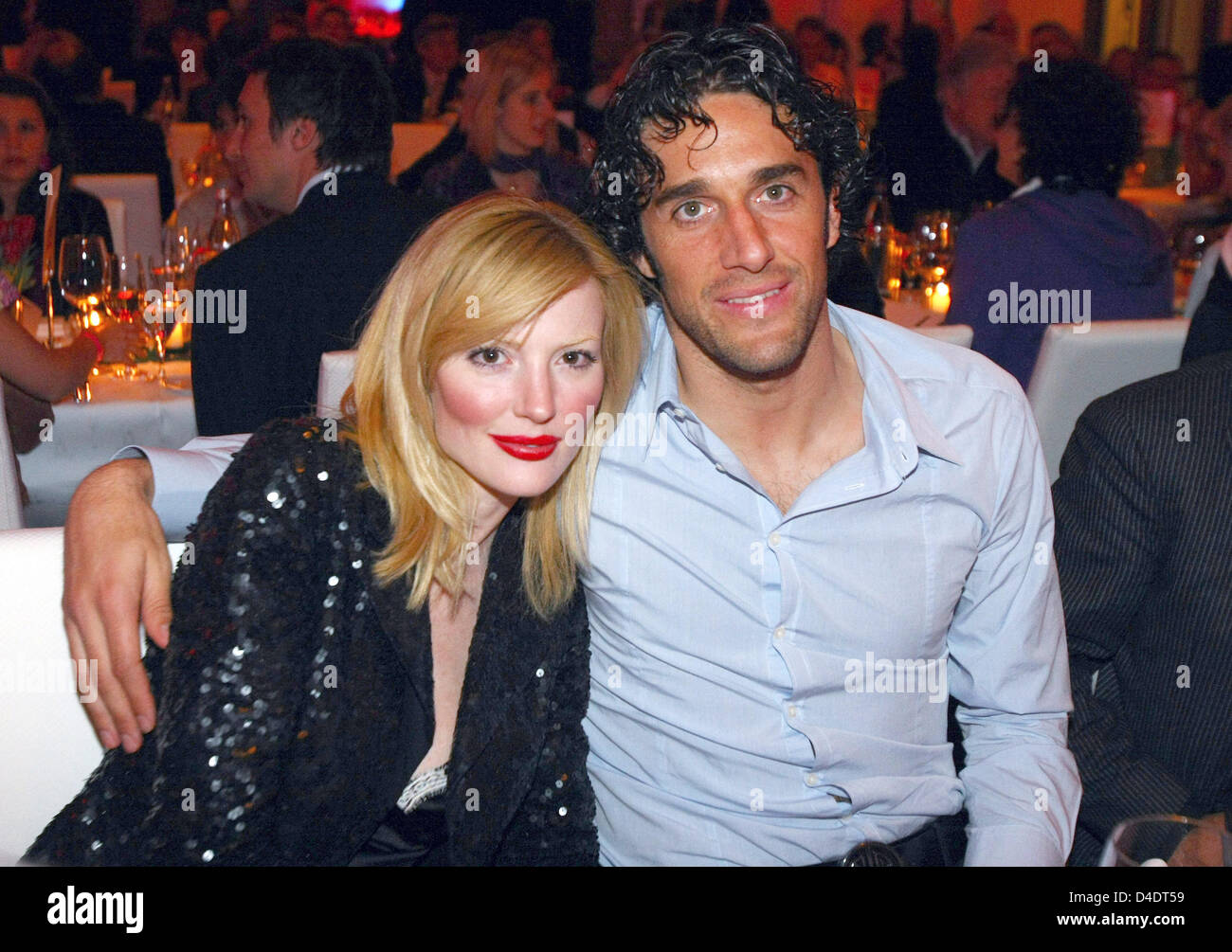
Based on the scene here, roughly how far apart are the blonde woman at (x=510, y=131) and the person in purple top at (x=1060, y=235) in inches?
65.1

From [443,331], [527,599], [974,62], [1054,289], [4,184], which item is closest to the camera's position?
[443,331]

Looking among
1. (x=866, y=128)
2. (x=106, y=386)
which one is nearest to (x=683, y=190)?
(x=866, y=128)

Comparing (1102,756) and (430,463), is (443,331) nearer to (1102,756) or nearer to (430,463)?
(430,463)

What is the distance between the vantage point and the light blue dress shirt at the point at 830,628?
1536 mm

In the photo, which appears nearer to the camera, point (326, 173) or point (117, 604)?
point (117, 604)

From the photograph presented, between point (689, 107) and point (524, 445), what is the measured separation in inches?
19.6

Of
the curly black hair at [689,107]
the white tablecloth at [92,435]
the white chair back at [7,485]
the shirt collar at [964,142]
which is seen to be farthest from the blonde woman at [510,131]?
the curly black hair at [689,107]

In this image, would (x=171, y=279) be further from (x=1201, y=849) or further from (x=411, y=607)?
(x=1201, y=849)

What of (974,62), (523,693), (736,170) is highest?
(974,62)

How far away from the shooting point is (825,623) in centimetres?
154

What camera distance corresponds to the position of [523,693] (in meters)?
1.52

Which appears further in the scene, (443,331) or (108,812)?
(443,331)
